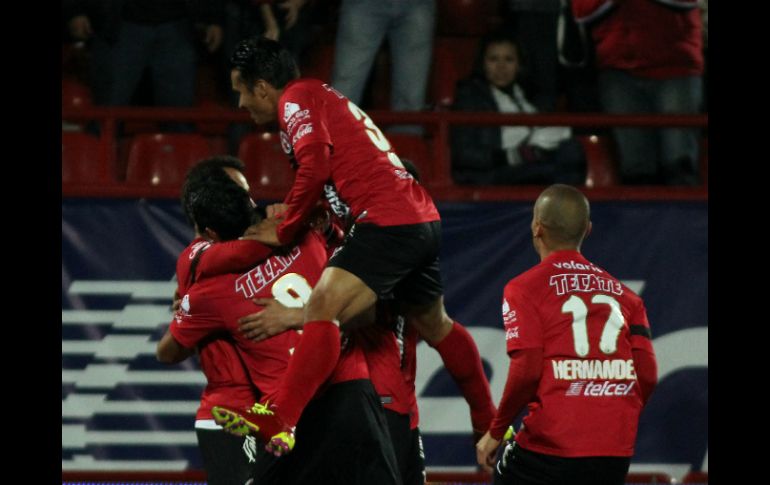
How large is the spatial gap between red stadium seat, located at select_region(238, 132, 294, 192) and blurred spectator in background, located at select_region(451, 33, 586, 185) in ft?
3.42

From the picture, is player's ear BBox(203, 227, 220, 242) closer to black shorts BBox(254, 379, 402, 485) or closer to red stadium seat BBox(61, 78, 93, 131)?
black shorts BBox(254, 379, 402, 485)

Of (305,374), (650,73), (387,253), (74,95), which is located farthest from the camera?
(74,95)

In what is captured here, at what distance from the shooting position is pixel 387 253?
3797mm

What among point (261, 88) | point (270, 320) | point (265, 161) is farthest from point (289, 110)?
point (265, 161)

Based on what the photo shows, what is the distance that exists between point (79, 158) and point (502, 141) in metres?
2.63

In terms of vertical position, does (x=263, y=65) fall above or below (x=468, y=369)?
above

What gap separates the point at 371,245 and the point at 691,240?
341 cm

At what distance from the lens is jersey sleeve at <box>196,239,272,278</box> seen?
4.01 metres

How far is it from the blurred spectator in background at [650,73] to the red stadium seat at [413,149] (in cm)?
117

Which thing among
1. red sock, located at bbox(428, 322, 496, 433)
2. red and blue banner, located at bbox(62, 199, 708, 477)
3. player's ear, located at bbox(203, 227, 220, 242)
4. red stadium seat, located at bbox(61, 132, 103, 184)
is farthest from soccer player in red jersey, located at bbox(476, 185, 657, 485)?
red stadium seat, located at bbox(61, 132, 103, 184)

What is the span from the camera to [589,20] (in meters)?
7.02

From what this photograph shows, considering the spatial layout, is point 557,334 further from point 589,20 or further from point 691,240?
point 589,20

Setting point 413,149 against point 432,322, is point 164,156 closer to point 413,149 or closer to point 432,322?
point 413,149

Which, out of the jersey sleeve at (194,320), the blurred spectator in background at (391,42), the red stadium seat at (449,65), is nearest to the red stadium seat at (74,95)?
the blurred spectator in background at (391,42)
